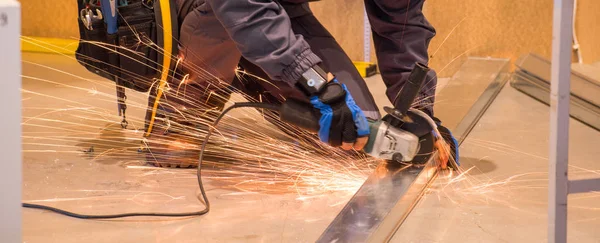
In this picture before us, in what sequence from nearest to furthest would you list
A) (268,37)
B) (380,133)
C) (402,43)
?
1. (268,37)
2. (380,133)
3. (402,43)

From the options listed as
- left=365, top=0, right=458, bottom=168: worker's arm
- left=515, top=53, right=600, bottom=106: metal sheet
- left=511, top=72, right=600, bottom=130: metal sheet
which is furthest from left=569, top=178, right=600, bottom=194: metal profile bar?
left=515, top=53, right=600, bottom=106: metal sheet

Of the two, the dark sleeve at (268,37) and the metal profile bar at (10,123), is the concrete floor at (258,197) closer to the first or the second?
the dark sleeve at (268,37)

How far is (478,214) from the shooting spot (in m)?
2.27

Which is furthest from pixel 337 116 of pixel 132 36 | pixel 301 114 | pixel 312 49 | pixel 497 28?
pixel 497 28

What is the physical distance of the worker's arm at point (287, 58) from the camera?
85.7 inches

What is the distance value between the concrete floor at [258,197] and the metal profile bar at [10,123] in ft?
2.89

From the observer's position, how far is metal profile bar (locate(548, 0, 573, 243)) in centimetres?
155

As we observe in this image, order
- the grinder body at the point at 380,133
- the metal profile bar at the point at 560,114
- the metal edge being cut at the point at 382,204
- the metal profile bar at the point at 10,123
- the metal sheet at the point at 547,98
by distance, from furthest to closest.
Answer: the metal sheet at the point at 547,98 → the grinder body at the point at 380,133 → the metal edge being cut at the point at 382,204 → the metal profile bar at the point at 560,114 → the metal profile bar at the point at 10,123

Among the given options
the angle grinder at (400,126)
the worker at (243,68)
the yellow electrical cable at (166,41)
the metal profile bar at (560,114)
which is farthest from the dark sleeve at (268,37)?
the metal profile bar at (560,114)

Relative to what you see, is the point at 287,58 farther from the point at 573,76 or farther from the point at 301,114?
the point at 573,76

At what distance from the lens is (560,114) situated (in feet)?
5.25

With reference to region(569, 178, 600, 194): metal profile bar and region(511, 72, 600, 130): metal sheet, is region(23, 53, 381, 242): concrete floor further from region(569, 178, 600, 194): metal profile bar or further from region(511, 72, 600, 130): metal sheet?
region(511, 72, 600, 130): metal sheet

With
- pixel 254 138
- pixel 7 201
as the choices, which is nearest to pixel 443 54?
pixel 254 138

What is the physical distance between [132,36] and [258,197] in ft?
2.44
